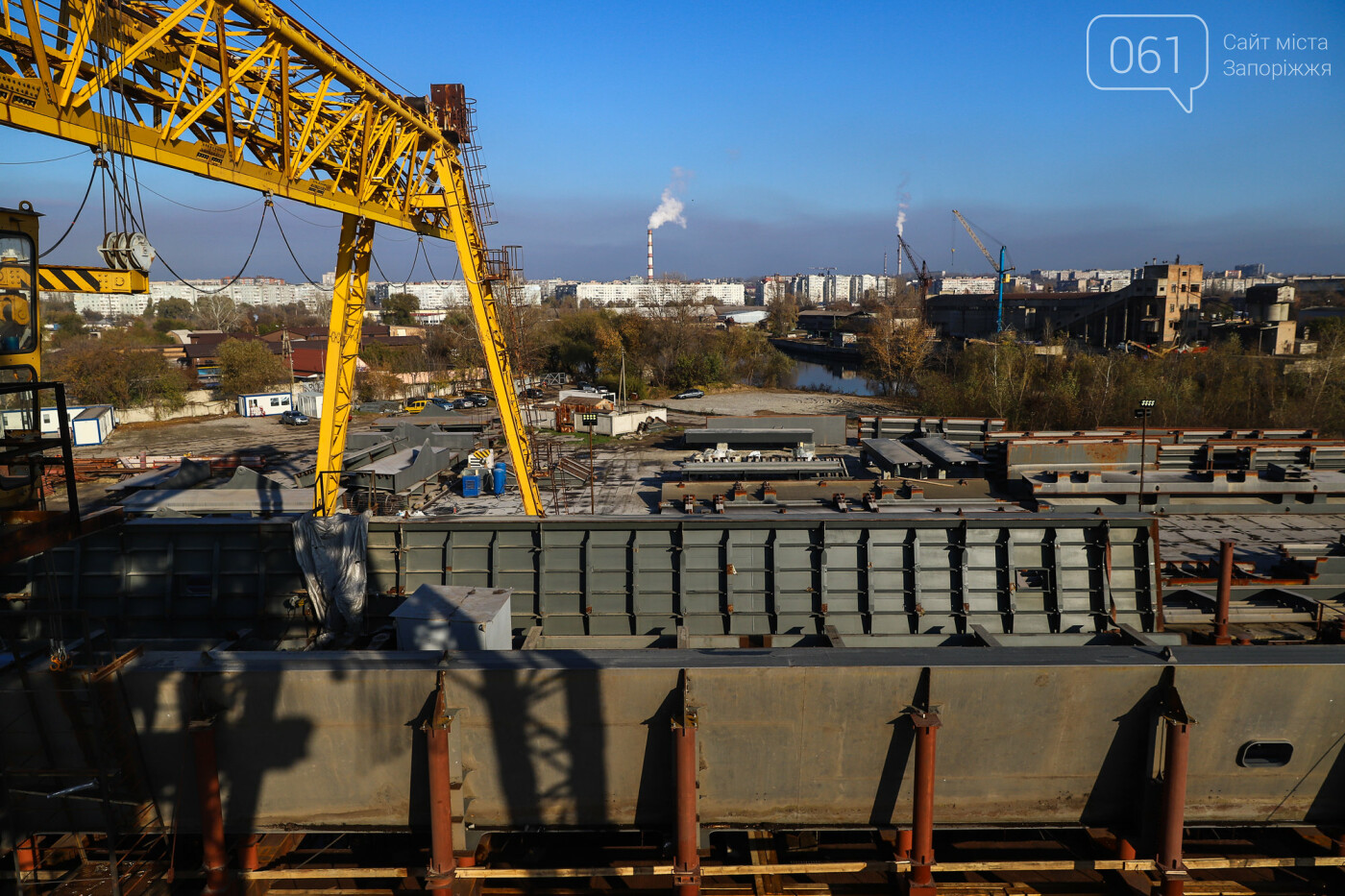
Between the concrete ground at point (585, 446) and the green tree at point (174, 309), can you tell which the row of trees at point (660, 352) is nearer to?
the concrete ground at point (585, 446)

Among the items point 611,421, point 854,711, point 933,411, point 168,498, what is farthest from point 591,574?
point 933,411

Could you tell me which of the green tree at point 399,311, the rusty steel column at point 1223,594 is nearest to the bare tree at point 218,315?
the green tree at point 399,311

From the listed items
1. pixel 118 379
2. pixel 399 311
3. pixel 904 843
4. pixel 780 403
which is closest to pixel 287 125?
pixel 904 843

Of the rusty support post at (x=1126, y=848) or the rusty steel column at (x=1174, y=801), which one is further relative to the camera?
the rusty support post at (x=1126, y=848)

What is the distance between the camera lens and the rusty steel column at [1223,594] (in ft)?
28.0

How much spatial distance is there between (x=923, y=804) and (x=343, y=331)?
1027cm

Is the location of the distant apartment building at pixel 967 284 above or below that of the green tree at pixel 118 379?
above

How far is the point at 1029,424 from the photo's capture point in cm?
2681

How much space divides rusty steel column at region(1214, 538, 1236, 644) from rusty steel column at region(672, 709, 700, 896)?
24.9 ft

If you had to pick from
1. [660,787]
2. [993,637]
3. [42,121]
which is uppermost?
[42,121]

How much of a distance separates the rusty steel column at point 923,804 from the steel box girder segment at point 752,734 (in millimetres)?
238

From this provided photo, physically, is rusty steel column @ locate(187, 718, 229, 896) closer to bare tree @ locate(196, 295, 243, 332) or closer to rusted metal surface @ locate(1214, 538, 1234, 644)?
rusted metal surface @ locate(1214, 538, 1234, 644)

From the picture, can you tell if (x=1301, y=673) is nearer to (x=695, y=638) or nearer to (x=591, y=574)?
(x=695, y=638)

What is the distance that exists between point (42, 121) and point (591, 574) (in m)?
5.90
